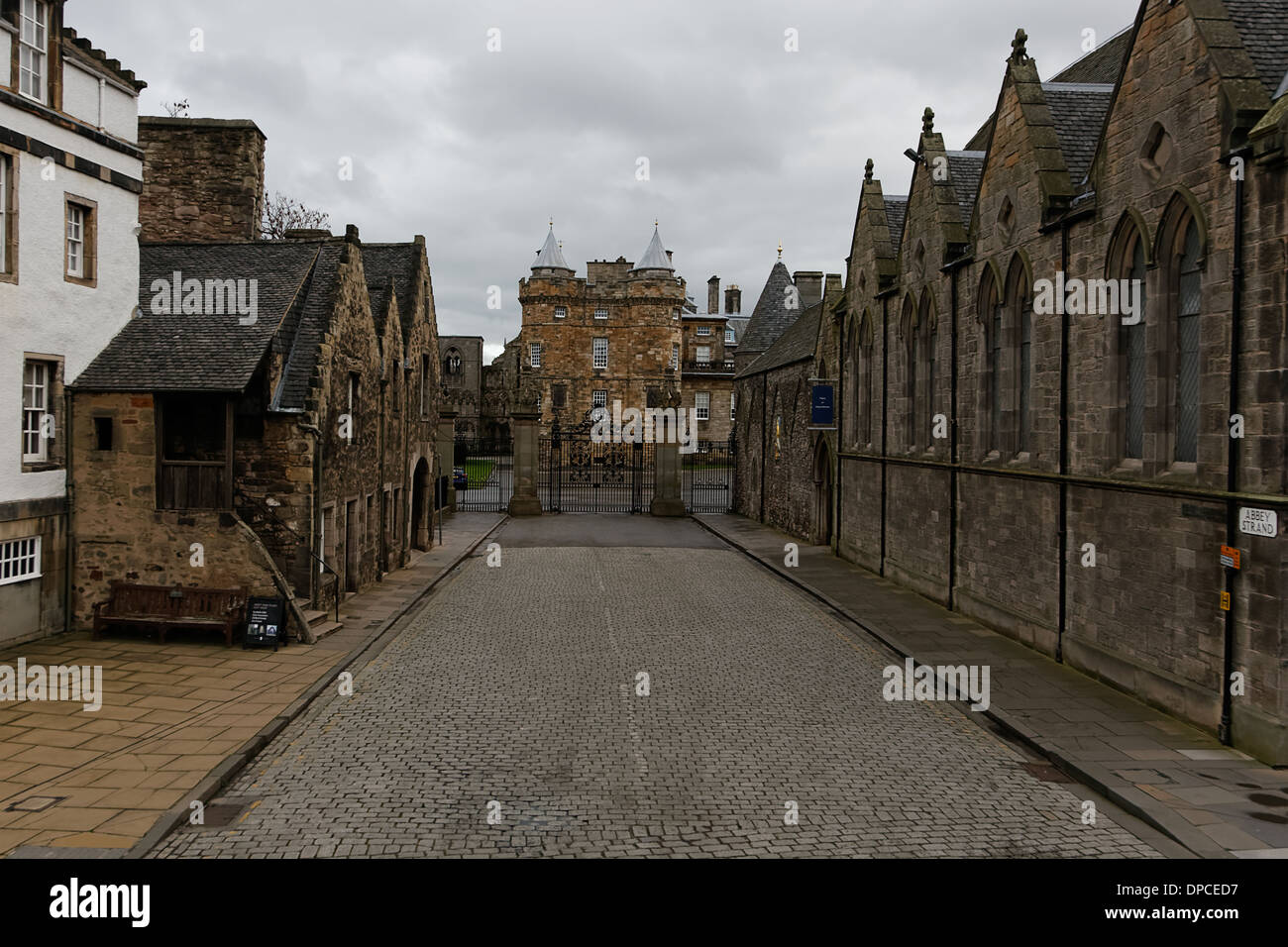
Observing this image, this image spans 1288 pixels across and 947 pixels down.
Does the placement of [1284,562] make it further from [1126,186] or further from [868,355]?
[868,355]

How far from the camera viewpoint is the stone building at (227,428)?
15.7 meters

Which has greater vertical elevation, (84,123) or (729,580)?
(84,123)

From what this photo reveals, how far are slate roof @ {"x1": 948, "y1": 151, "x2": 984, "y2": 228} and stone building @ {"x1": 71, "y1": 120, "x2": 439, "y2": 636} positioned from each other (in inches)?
497

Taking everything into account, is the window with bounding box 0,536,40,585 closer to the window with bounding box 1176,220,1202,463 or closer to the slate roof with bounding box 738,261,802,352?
Answer: the window with bounding box 1176,220,1202,463

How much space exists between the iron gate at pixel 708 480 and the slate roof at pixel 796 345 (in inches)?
161

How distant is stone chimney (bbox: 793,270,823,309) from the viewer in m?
67.5

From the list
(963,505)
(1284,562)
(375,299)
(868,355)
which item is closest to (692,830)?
(1284,562)

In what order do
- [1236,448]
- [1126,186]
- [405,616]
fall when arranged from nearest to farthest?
[1236,448] → [1126,186] → [405,616]

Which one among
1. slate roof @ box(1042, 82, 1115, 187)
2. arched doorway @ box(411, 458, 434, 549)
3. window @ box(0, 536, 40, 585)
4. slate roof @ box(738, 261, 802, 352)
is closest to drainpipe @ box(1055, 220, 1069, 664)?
slate roof @ box(1042, 82, 1115, 187)

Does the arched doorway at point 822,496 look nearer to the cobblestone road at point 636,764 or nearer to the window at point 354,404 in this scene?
the cobblestone road at point 636,764

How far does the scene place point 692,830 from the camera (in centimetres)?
818

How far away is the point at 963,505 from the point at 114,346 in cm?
1560

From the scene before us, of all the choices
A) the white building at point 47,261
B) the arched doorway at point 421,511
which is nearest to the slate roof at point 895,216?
the arched doorway at point 421,511

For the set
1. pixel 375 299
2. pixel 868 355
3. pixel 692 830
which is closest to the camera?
pixel 692 830
